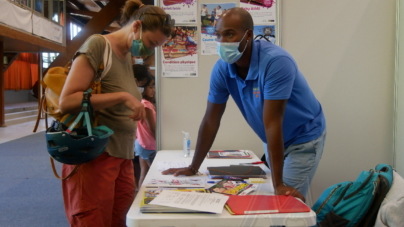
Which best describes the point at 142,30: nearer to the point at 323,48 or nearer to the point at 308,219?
the point at 308,219

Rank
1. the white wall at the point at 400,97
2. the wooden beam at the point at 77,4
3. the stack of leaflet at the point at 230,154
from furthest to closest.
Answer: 1. the wooden beam at the point at 77,4
2. the white wall at the point at 400,97
3. the stack of leaflet at the point at 230,154

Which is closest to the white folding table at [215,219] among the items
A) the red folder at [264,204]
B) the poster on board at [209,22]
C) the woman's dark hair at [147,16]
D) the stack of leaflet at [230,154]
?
the red folder at [264,204]

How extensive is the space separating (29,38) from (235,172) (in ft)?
28.7

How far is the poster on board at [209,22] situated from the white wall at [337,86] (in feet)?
0.23

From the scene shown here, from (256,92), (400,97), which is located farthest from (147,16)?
(400,97)

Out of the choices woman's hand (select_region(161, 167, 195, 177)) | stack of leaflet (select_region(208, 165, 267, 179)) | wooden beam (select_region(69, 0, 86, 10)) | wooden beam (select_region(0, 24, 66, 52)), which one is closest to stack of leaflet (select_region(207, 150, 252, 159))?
stack of leaflet (select_region(208, 165, 267, 179))

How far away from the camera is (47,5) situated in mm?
10758

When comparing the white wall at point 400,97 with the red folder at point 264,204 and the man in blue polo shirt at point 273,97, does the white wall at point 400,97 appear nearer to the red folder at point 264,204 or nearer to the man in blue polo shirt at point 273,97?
the man in blue polo shirt at point 273,97

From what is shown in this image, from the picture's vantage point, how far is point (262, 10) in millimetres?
2301

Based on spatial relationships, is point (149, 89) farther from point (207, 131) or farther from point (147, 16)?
point (147, 16)

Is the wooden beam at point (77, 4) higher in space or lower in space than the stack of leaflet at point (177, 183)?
higher

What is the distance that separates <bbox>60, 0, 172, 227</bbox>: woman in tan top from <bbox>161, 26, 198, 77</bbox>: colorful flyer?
0.82 meters

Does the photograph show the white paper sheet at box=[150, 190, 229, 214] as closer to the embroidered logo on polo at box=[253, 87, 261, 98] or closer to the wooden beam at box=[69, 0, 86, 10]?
the embroidered logo on polo at box=[253, 87, 261, 98]

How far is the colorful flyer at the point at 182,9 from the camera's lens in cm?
230
